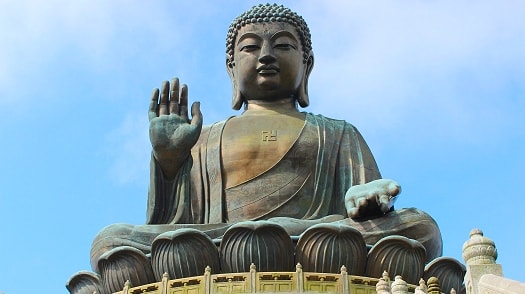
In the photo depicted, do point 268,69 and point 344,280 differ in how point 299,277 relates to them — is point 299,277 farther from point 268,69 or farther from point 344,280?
point 268,69

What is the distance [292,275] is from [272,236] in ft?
1.81

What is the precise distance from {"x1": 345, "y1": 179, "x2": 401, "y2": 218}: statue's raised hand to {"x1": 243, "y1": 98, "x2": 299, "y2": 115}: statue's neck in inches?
111

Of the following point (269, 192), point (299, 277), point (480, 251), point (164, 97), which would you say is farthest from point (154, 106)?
point (480, 251)

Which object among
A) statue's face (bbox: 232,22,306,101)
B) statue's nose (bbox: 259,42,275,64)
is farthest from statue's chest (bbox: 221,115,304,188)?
statue's nose (bbox: 259,42,275,64)

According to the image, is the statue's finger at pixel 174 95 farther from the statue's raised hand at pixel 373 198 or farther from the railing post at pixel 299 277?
the railing post at pixel 299 277

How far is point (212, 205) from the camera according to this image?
48.4 feet

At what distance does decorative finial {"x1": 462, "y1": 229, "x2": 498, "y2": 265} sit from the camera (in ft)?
30.3

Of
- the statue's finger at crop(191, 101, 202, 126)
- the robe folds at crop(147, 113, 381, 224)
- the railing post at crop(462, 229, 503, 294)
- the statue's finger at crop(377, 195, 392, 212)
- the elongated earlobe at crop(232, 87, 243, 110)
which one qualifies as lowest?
the railing post at crop(462, 229, 503, 294)

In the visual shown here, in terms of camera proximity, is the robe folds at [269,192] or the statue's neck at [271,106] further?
the statue's neck at [271,106]

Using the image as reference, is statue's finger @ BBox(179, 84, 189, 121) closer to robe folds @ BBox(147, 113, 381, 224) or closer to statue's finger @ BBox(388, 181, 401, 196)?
robe folds @ BBox(147, 113, 381, 224)

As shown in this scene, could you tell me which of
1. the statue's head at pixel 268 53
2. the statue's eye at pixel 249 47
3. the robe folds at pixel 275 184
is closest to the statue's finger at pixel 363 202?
the robe folds at pixel 275 184

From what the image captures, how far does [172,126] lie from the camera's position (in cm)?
1411

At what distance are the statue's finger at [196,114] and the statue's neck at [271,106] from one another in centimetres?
168

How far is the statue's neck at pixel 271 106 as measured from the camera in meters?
16.0
